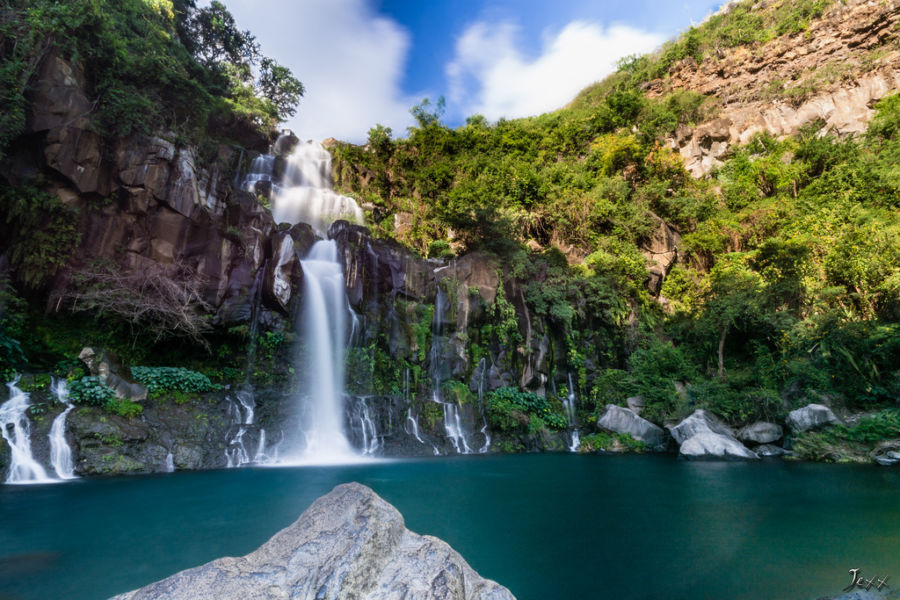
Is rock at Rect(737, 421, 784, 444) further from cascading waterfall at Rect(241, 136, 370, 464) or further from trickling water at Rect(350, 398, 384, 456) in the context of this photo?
cascading waterfall at Rect(241, 136, 370, 464)

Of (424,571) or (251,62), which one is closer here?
(424,571)

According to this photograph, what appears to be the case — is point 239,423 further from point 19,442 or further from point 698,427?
point 698,427

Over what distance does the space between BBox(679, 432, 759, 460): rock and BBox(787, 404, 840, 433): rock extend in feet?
5.08

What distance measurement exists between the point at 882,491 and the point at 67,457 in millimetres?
16340

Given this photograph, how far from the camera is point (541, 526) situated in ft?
19.9

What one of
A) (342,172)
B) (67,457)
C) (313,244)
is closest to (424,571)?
(67,457)

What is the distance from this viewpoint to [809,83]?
79.3ft

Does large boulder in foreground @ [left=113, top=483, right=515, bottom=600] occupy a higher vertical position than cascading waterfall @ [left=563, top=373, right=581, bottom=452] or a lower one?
higher

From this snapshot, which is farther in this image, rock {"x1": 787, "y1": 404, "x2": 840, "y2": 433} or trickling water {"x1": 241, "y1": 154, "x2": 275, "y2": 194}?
trickling water {"x1": 241, "y1": 154, "x2": 275, "y2": 194}

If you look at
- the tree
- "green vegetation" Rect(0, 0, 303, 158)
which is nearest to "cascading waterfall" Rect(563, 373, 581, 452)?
"green vegetation" Rect(0, 0, 303, 158)

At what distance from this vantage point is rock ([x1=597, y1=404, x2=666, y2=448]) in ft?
47.3

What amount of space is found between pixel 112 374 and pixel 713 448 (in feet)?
54.6

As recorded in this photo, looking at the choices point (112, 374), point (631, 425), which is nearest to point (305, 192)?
point (112, 374)

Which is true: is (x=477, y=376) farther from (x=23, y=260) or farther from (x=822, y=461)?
(x=23, y=260)
